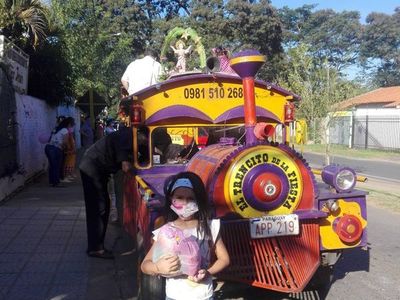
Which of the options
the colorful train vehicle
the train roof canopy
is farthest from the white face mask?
the train roof canopy

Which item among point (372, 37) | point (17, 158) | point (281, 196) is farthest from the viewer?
point (372, 37)

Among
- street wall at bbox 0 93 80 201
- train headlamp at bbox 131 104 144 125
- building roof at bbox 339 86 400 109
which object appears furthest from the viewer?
building roof at bbox 339 86 400 109

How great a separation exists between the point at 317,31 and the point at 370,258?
206ft

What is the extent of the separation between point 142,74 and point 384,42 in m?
64.2

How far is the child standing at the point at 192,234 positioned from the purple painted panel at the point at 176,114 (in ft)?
8.85

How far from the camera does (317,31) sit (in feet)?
218

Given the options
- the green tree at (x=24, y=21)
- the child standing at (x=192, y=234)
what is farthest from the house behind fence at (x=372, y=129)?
the child standing at (x=192, y=234)

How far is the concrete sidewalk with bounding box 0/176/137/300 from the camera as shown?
5461 millimetres

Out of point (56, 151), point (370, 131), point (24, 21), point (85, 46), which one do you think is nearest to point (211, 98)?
point (56, 151)

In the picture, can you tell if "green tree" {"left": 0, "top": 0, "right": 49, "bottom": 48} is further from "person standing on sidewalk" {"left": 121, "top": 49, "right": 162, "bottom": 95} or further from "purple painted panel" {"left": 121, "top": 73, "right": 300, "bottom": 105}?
"purple painted panel" {"left": 121, "top": 73, "right": 300, "bottom": 105}

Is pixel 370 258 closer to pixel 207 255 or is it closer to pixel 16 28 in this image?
pixel 207 255

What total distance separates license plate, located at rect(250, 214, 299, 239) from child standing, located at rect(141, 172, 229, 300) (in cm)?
122

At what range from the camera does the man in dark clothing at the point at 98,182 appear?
637 centimetres

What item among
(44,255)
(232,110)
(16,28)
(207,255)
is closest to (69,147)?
(16,28)
